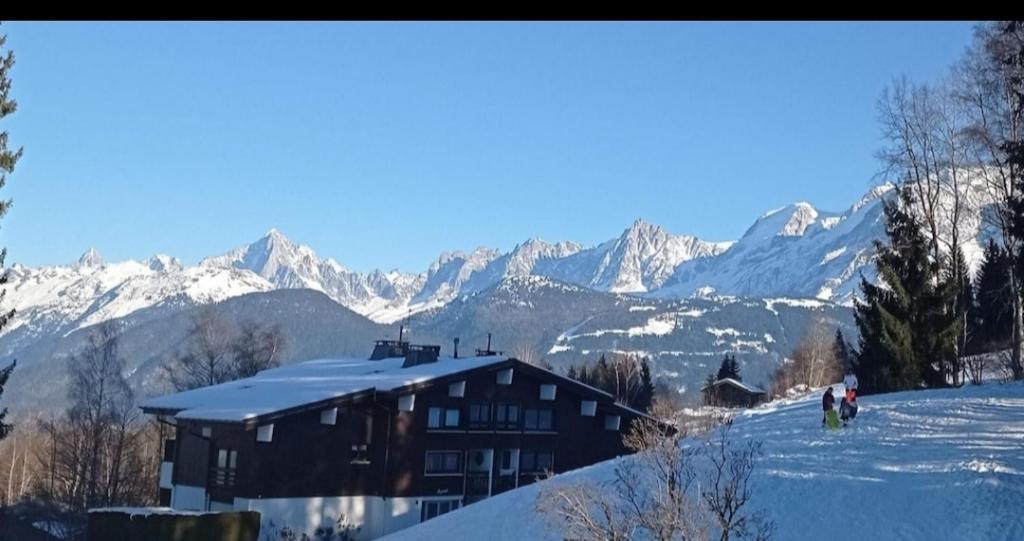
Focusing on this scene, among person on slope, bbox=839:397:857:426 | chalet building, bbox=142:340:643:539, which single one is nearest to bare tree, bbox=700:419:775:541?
person on slope, bbox=839:397:857:426

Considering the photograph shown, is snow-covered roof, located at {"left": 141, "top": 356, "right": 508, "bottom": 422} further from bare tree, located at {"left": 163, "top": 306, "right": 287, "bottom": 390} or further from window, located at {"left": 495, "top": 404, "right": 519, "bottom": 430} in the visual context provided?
bare tree, located at {"left": 163, "top": 306, "right": 287, "bottom": 390}

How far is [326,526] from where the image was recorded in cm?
3922

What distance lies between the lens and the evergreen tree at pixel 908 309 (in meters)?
44.6

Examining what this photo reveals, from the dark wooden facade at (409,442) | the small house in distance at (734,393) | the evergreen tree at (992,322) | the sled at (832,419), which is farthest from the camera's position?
the small house in distance at (734,393)

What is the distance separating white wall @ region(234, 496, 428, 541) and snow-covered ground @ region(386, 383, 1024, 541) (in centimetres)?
737

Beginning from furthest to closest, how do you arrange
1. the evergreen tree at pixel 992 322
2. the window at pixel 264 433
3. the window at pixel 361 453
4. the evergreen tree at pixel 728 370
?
1. the evergreen tree at pixel 728 370
2. the evergreen tree at pixel 992 322
3. the window at pixel 361 453
4. the window at pixel 264 433

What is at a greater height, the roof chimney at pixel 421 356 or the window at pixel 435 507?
the roof chimney at pixel 421 356

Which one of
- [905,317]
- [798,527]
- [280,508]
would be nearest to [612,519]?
[798,527]

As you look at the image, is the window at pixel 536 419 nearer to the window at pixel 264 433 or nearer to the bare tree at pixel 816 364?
the window at pixel 264 433

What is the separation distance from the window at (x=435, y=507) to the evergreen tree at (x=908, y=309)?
18694 mm

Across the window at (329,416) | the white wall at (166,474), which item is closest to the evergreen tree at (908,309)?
the window at (329,416)

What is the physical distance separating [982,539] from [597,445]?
27027 mm

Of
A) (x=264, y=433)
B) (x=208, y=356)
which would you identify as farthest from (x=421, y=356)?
(x=208, y=356)

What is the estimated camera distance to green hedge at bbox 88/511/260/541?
3114cm
